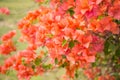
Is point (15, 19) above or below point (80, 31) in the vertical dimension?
below

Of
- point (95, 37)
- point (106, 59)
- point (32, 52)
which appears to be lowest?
point (106, 59)

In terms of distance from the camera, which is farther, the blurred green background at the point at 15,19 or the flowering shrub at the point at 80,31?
the blurred green background at the point at 15,19

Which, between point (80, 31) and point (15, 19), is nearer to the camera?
point (80, 31)

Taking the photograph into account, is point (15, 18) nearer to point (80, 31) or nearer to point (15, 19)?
point (15, 19)

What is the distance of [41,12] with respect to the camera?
328cm

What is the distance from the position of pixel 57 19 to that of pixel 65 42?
281mm

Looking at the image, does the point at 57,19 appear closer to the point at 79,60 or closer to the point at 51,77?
the point at 79,60

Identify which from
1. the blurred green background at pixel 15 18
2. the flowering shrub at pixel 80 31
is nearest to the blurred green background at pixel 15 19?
the blurred green background at pixel 15 18

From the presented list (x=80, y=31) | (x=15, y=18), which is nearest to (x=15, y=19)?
(x=15, y=18)

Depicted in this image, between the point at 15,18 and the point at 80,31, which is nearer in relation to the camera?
the point at 80,31

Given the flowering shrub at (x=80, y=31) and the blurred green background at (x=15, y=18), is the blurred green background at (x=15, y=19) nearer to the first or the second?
the blurred green background at (x=15, y=18)

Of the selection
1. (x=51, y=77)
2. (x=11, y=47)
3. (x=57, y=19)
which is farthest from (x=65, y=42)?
(x=51, y=77)

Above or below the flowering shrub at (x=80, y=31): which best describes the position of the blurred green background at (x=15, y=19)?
below

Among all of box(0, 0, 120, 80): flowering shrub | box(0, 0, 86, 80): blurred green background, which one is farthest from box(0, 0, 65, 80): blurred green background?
box(0, 0, 120, 80): flowering shrub
